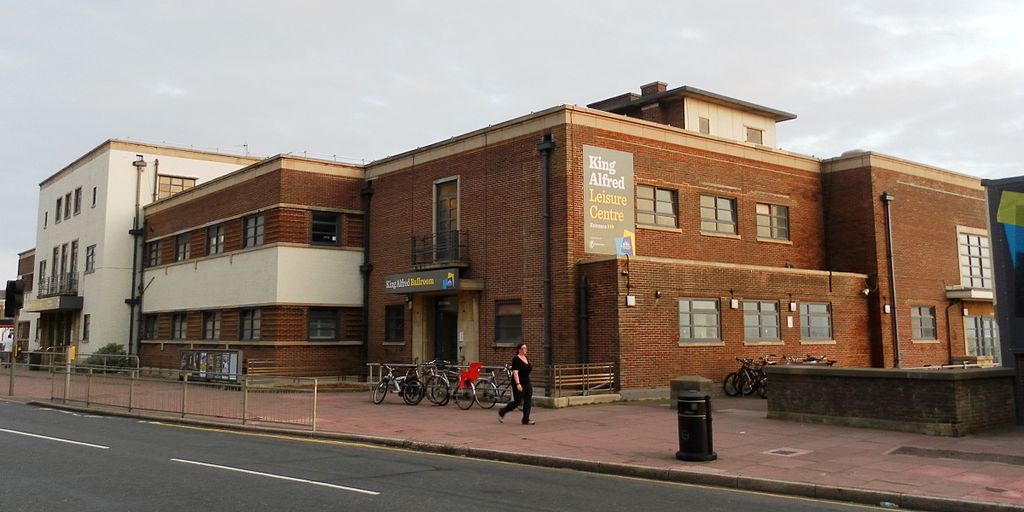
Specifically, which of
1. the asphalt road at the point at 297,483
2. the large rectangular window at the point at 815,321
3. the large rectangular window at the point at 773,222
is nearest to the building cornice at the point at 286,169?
the large rectangular window at the point at 773,222

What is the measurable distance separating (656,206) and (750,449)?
40.7 ft

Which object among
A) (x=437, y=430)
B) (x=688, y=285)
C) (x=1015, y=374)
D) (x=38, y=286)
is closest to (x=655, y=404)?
(x=688, y=285)

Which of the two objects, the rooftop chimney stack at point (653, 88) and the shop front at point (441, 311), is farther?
the rooftop chimney stack at point (653, 88)

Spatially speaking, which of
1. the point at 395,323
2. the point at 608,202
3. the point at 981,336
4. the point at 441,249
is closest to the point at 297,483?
the point at 608,202

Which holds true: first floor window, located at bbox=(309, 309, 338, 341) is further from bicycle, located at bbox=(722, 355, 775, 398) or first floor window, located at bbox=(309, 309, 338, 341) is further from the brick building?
bicycle, located at bbox=(722, 355, 775, 398)

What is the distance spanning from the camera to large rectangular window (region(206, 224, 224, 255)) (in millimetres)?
32000

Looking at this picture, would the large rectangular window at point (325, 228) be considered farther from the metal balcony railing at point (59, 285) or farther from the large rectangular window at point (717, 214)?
the metal balcony railing at point (59, 285)

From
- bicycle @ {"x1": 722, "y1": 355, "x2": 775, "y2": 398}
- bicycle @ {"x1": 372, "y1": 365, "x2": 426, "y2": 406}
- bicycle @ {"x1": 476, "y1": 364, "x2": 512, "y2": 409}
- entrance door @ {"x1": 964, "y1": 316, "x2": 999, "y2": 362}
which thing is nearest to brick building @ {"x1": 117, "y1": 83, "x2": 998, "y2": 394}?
entrance door @ {"x1": 964, "y1": 316, "x2": 999, "y2": 362}

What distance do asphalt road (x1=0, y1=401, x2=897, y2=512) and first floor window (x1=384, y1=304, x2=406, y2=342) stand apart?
43.7 ft

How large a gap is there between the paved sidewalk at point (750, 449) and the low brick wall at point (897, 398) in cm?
29

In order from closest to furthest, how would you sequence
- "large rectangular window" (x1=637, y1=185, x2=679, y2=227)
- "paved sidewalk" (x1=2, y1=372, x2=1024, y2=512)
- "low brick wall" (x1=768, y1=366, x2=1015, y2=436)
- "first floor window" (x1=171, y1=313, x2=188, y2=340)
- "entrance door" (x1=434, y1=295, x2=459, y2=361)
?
1. "paved sidewalk" (x1=2, y1=372, x2=1024, y2=512)
2. "low brick wall" (x1=768, y1=366, x2=1015, y2=436)
3. "large rectangular window" (x1=637, y1=185, x2=679, y2=227)
4. "entrance door" (x1=434, y1=295, x2=459, y2=361)
5. "first floor window" (x1=171, y1=313, x2=188, y2=340)

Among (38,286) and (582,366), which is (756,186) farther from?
(38,286)

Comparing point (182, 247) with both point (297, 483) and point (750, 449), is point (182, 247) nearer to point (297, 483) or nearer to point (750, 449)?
point (297, 483)

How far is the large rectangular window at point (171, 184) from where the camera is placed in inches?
1550
